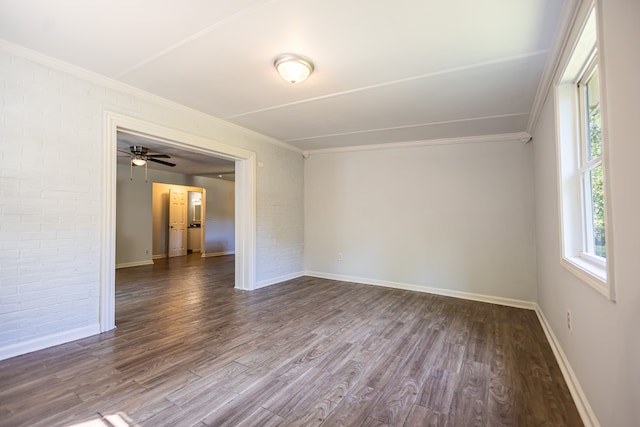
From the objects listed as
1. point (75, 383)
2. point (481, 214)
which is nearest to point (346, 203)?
point (481, 214)

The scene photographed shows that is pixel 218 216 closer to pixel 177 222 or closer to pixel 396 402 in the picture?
pixel 177 222

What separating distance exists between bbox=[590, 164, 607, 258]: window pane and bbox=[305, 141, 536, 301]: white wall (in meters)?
2.20

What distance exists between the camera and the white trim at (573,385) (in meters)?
1.61

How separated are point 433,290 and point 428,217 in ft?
3.87

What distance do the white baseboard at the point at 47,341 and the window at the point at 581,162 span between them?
4.04 meters

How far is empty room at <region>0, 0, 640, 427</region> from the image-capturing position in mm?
1682

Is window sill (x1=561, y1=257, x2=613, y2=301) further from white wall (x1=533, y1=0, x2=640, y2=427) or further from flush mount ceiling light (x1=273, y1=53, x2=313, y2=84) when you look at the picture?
flush mount ceiling light (x1=273, y1=53, x2=313, y2=84)

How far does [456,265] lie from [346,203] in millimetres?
2147

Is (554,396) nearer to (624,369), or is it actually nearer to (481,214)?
(624,369)

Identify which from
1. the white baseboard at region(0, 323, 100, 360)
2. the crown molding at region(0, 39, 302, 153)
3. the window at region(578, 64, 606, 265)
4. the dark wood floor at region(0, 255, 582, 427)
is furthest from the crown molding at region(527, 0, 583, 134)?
the white baseboard at region(0, 323, 100, 360)

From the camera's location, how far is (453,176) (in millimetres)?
4504

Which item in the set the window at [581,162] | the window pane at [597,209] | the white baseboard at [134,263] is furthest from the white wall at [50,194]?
the white baseboard at [134,263]

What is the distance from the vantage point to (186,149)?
376 centimetres

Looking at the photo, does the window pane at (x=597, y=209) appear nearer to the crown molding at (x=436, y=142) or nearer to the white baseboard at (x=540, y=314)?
the white baseboard at (x=540, y=314)
